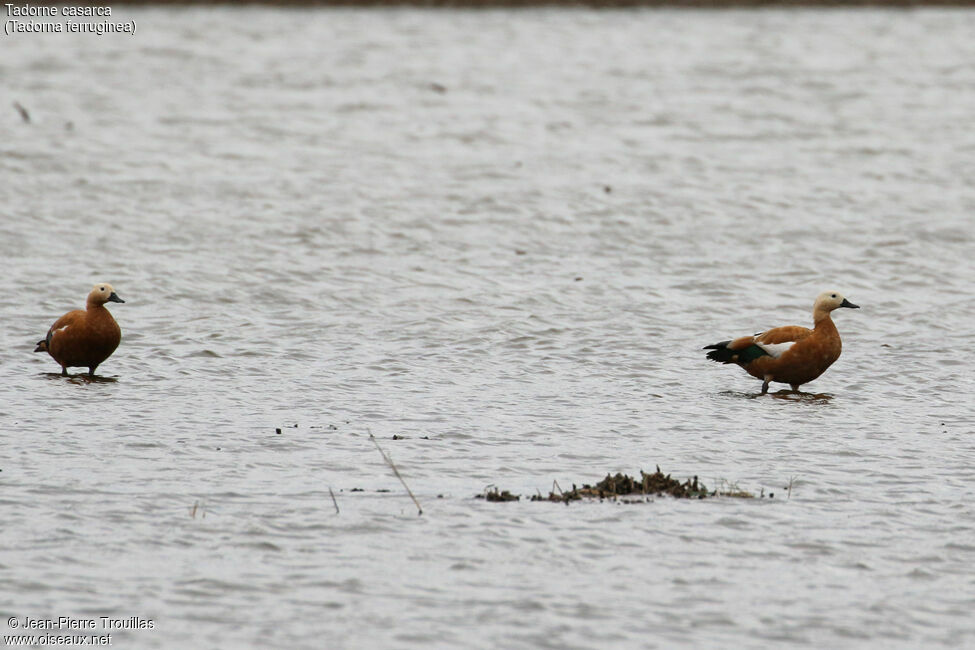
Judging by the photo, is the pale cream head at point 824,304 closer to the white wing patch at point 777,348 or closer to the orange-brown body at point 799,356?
the orange-brown body at point 799,356

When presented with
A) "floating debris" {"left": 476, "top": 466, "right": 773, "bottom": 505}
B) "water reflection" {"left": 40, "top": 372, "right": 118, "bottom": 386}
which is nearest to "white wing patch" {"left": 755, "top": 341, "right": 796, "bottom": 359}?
"floating debris" {"left": 476, "top": 466, "right": 773, "bottom": 505}

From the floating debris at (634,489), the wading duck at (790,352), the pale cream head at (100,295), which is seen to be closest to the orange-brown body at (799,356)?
the wading duck at (790,352)

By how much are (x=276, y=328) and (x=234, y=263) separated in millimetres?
3768

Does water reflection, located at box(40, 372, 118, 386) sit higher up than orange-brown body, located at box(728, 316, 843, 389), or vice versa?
orange-brown body, located at box(728, 316, 843, 389)

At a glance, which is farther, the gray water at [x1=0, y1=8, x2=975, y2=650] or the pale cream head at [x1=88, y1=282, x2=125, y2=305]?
the pale cream head at [x1=88, y1=282, x2=125, y2=305]

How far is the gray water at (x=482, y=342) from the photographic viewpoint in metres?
8.17

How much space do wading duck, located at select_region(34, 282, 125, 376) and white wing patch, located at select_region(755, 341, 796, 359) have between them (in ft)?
21.2

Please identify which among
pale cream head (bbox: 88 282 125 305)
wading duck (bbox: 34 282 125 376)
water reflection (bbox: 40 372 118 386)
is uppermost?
pale cream head (bbox: 88 282 125 305)

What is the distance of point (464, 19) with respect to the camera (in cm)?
4500

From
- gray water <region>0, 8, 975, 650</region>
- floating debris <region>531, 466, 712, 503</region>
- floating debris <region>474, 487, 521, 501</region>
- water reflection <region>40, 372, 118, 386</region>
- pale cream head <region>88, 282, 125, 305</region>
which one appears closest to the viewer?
gray water <region>0, 8, 975, 650</region>

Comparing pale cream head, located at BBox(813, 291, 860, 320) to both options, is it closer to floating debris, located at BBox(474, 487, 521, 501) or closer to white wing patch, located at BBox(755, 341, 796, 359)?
white wing patch, located at BBox(755, 341, 796, 359)

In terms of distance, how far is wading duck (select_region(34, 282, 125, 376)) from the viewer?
1401cm

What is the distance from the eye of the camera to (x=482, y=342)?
52.7ft

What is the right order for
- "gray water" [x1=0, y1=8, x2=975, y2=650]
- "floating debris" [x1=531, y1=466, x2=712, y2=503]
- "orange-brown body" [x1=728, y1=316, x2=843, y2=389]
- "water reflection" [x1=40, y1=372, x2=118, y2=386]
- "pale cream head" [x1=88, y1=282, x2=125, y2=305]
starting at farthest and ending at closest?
"pale cream head" [x1=88, y1=282, x2=125, y2=305], "orange-brown body" [x1=728, y1=316, x2=843, y2=389], "water reflection" [x1=40, y1=372, x2=118, y2=386], "floating debris" [x1=531, y1=466, x2=712, y2=503], "gray water" [x1=0, y1=8, x2=975, y2=650]
